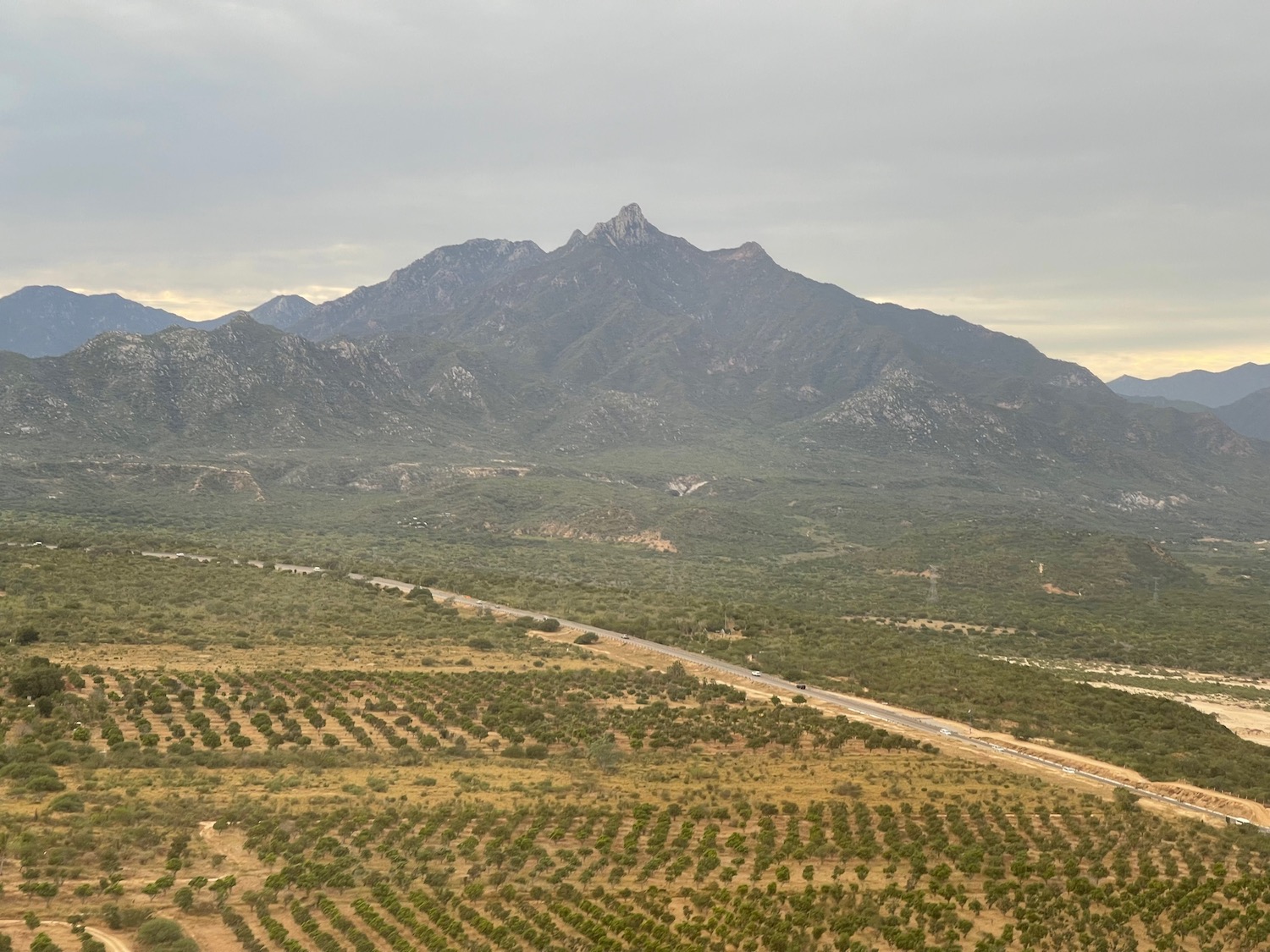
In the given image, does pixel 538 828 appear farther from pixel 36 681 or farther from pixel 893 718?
pixel 36 681

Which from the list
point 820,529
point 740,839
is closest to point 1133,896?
point 740,839

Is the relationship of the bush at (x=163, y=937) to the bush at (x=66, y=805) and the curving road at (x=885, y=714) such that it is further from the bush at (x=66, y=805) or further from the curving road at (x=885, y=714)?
the bush at (x=66, y=805)

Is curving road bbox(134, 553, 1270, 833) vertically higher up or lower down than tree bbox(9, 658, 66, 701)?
lower down

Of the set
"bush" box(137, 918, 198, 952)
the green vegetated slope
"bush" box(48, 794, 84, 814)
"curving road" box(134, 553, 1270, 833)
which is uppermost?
"bush" box(137, 918, 198, 952)

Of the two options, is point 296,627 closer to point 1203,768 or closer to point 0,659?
point 0,659

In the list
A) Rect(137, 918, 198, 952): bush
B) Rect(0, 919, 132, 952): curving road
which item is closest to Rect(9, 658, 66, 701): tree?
Rect(0, 919, 132, 952): curving road

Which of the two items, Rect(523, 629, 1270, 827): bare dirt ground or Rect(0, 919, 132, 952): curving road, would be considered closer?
Rect(0, 919, 132, 952): curving road

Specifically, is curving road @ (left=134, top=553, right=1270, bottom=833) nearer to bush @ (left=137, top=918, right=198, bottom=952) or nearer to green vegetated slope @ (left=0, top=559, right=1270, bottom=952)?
bush @ (left=137, top=918, right=198, bottom=952)
